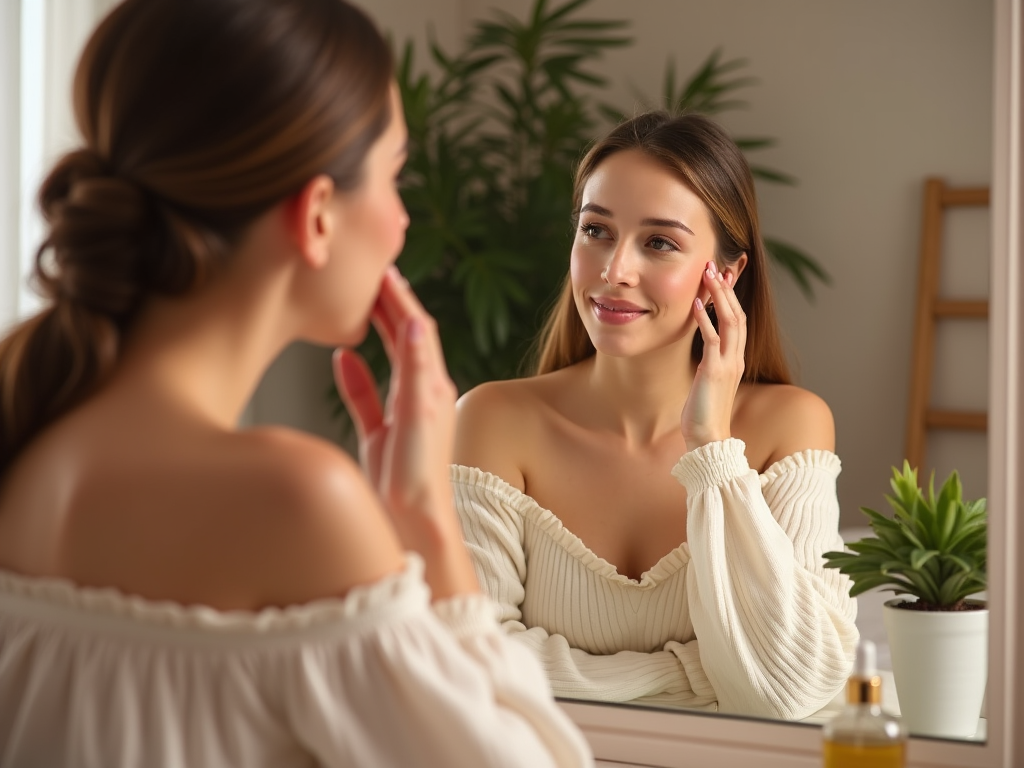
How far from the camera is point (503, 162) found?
44.0 inches

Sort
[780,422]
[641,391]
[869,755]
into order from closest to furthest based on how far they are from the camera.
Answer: [869,755], [780,422], [641,391]

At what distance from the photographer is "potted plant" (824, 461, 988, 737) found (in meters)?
0.81

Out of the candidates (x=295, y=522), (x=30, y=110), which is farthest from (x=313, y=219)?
(x=30, y=110)

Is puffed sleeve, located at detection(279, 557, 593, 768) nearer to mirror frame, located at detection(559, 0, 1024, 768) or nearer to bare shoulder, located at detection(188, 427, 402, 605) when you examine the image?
bare shoulder, located at detection(188, 427, 402, 605)

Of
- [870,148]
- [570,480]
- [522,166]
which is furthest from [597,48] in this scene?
[570,480]

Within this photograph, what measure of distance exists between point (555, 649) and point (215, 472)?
0.56 m

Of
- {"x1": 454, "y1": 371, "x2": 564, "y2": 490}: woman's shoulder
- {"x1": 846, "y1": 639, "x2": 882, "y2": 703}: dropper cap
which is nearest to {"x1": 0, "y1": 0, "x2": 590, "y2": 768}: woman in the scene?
{"x1": 846, "y1": 639, "x2": 882, "y2": 703}: dropper cap

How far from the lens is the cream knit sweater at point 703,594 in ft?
2.93

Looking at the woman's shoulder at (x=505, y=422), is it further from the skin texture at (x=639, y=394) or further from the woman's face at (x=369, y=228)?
the woman's face at (x=369, y=228)

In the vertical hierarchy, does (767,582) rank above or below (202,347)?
below

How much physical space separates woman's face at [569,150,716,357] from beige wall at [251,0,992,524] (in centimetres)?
8

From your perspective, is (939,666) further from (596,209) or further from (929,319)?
(596,209)

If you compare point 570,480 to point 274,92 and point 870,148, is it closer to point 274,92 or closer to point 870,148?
point 870,148

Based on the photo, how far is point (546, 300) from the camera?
1.06 meters
